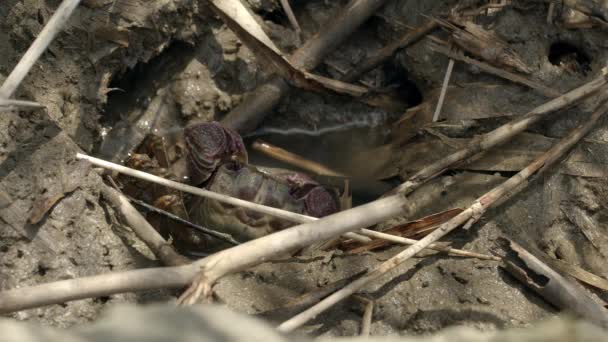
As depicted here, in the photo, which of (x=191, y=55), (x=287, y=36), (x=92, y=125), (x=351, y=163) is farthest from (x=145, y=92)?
(x=351, y=163)

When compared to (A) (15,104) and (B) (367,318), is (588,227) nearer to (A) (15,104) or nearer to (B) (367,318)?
(B) (367,318)

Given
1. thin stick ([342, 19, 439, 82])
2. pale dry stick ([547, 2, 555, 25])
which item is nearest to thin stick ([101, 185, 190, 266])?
thin stick ([342, 19, 439, 82])

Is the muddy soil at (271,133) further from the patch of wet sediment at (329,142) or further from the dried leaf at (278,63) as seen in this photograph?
the dried leaf at (278,63)

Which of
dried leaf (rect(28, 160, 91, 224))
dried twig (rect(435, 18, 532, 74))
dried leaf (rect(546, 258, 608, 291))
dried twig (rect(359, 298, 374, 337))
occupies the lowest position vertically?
dried twig (rect(359, 298, 374, 337))

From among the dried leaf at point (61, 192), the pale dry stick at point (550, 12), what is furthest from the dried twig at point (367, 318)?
the pale dry stick at point (550, 12)

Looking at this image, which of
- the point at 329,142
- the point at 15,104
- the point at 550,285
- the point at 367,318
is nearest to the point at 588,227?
the point at 550,285

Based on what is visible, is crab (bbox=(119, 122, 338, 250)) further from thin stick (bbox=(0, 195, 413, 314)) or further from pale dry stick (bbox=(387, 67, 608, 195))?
thin stick (bbox=(0, 195, 413, 314))
